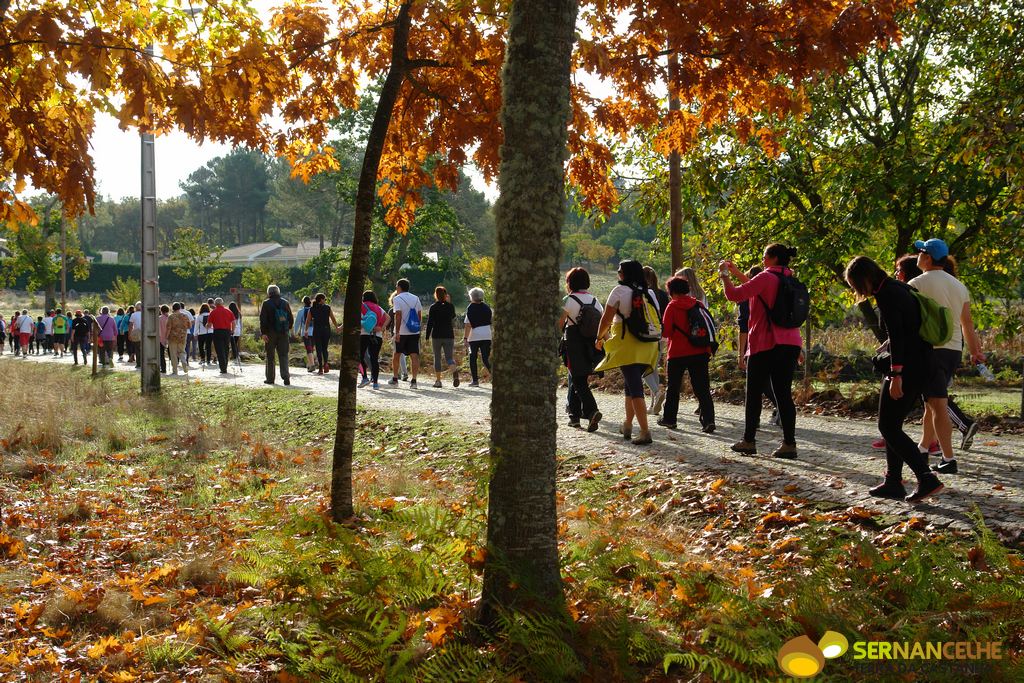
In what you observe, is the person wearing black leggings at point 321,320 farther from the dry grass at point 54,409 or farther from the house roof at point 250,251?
the house roof at point 250,251

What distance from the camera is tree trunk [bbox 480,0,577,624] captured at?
419 cm

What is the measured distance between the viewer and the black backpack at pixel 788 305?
8.12 meters

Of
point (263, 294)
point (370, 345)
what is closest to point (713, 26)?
point (370, 345)

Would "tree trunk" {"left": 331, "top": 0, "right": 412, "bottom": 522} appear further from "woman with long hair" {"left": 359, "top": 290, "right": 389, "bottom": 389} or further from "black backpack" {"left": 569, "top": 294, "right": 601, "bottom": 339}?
"woman with long hair" {"left": 359, "top": 290, "right": 389, "bottom": 389}

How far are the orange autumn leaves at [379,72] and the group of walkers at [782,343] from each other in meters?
1.51

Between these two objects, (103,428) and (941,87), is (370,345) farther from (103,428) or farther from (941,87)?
(941,87)

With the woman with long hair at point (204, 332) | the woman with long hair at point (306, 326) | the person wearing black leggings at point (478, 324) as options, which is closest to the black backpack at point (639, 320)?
the person wearing black leggings at point (478, 324)

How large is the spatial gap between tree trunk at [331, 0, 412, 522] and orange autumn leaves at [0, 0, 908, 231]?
12.4 inches

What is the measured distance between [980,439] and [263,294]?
187 ft

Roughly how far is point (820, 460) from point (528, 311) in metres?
5.25

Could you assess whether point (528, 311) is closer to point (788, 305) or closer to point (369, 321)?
point (788, 305)

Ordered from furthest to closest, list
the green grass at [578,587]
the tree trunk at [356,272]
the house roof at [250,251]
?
the house roof at [250,251]
the tree trunk at [356,272]
the green grass at [578,587]

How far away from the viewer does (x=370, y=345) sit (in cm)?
1838

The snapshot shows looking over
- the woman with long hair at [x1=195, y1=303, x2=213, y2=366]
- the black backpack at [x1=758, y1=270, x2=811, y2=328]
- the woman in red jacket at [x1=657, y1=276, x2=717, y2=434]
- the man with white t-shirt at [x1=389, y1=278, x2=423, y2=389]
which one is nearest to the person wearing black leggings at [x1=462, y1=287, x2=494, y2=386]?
the man with white t-shirt at [x1=389, y1=278, x2=423, y2=389]
